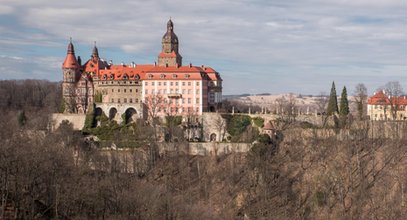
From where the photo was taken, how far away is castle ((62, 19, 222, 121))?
63625 millimetres

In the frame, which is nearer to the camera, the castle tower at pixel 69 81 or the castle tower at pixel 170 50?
the castle tower at pixel 69 81

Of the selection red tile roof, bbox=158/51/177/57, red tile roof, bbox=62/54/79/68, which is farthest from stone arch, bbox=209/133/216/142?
red tile roof, bbox=62/54/79/68

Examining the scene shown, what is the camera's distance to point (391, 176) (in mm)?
51844

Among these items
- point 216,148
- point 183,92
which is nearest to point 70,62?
point 183,92

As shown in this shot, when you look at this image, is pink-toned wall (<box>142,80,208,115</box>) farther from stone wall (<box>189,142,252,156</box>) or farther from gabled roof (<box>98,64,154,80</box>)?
stone wall (<box>189,142,252,156</box>)

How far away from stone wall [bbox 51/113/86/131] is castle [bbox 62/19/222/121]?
1.39 metres

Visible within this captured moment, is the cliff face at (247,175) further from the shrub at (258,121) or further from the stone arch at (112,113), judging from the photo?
the stone arch at (112,113)

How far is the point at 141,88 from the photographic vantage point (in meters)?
65.2

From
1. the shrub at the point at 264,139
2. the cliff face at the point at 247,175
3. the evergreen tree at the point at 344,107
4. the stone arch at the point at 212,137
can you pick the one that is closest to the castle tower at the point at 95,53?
the cliff face at the point at 247,175

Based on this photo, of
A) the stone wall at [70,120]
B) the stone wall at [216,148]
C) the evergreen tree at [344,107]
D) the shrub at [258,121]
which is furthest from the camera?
the stone wall at [70,120]

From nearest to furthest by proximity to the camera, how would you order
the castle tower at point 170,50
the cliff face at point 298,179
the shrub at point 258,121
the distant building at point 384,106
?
the cliff face at point 298,179, the shrub at point 258,121, the distant building at point 384,106, the castle tower at point 170,50

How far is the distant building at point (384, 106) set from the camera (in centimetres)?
6644

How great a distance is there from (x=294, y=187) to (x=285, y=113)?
11.6 m

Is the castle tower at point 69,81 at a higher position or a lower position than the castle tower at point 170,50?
lower
